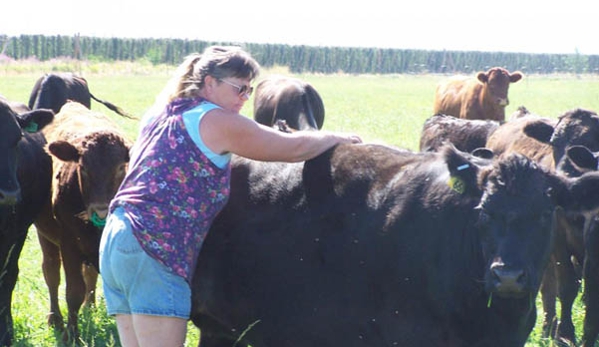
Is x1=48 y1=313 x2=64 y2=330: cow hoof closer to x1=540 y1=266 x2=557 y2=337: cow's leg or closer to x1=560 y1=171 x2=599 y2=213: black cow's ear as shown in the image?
x1=540 y1=266 x2=557 y2=337: cow's leg

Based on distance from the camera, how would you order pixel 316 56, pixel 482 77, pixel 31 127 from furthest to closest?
pixel 316 56
pixel 482 77
pixel 31 127

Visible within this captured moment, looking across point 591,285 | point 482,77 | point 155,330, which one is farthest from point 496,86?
point 155,330

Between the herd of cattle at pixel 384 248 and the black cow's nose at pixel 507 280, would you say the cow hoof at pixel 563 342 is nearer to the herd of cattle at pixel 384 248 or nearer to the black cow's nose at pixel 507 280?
the herd of cattle at pixel 384 248

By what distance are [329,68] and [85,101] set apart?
63.7m

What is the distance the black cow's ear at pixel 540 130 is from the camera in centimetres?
832

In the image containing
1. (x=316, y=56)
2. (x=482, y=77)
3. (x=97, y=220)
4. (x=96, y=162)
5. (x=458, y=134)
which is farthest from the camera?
(x=316, y=56)

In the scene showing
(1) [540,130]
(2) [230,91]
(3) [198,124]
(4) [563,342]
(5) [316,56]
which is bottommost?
(5) [316,56]

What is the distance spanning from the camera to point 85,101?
1154cm

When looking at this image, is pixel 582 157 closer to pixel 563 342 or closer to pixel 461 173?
pixel 563 342

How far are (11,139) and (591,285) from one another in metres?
4.40

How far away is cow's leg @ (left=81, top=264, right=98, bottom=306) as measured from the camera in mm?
7645

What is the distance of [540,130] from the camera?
8328 mm

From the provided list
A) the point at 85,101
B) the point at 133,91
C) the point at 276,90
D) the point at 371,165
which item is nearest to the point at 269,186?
the point at 371,165

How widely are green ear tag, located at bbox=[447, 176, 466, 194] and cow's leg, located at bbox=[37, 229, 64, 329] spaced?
13.0 ft
